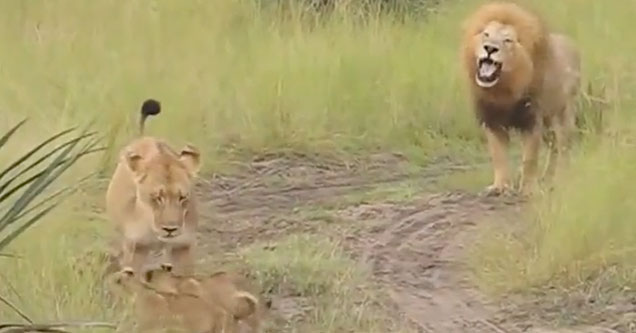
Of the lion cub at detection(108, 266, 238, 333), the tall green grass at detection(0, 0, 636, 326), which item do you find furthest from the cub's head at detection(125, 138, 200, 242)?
the tall green grass at detection(0, 0, 636, 326)

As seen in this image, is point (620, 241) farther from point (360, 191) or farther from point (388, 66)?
point (388, 66)

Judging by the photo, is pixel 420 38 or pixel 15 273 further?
pixel 420 38

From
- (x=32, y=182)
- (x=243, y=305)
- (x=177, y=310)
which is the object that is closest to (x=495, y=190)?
(x=243, y=305)

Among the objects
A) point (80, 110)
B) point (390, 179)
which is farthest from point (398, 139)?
point (80, 110)

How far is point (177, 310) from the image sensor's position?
359 cm

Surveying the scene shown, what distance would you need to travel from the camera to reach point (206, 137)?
16.5 feet

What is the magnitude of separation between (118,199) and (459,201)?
1.11 meters

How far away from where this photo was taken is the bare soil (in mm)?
4090

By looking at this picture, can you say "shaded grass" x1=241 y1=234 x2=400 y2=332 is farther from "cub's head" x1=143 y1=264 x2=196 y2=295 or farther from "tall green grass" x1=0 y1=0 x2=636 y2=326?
"tall green grass" x1=0 y1=0 x2=636 y2=326

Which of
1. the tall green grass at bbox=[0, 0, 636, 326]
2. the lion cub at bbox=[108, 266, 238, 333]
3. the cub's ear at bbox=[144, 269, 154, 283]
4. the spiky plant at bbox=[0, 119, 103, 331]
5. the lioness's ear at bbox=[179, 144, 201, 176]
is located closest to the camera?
the spiky plant at bbox=[0, 119, 103, 331]

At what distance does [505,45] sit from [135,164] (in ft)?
4.48

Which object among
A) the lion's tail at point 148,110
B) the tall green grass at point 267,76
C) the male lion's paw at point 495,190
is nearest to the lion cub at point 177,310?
the tall green grass at point 267,76

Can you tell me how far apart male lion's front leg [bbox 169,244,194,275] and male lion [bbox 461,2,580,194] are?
1200 mm

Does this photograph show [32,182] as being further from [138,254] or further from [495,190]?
[495,190]
